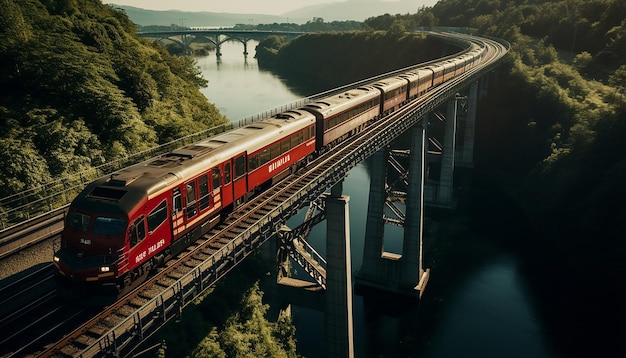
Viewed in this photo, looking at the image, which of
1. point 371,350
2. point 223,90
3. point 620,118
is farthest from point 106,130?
point 223,90

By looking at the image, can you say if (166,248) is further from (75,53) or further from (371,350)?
(75,53)

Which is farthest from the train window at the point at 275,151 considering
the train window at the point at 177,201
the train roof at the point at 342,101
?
the train window at the point at 177,201

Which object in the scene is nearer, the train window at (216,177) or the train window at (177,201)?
the train window at (177,201)

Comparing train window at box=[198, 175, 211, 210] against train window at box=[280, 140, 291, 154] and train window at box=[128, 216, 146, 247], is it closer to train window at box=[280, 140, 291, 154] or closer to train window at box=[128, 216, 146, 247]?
train window at box=[128, 216, 146, 247]

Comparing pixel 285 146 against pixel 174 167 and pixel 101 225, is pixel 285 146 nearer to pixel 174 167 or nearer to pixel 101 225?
pixel 174 167

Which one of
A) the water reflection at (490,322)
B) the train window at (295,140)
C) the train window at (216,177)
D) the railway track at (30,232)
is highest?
the train window at (295,140)

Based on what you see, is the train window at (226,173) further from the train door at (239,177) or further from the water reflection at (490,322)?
the water reflection at (490,322)
